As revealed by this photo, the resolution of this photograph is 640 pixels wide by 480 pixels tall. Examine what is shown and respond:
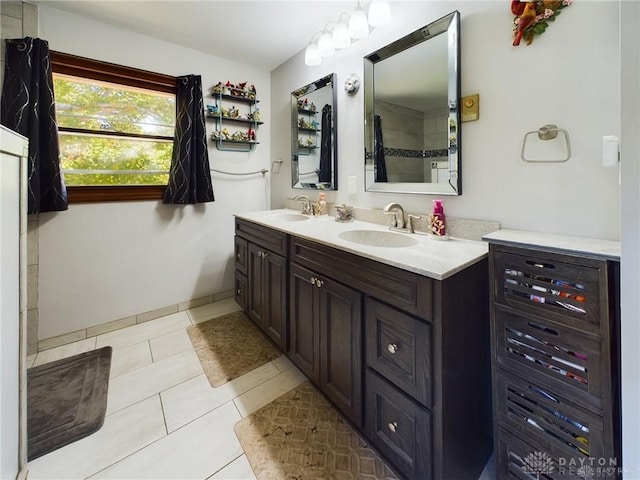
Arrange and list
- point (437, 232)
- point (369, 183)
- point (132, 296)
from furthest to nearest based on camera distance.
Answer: point (132, 296)
point (369, 183)
point (437, 232)

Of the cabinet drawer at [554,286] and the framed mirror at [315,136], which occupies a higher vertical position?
the framed mirror at [315,136]

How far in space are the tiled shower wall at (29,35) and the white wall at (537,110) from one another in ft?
7.49

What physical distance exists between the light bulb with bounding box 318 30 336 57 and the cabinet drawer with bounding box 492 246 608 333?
5.47ft

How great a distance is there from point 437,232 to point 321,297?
0.68 metres

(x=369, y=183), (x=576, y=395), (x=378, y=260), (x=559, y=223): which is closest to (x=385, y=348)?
(x=378, y=260)

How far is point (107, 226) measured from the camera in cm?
220

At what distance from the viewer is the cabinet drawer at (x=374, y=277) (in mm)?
945

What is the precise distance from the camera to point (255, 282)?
2.10 m

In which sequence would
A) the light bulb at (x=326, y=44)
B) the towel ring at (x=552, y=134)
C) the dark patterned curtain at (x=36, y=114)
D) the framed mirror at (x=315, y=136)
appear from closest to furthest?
the towel ring at (x=552, y=134) → the dark patterned curtain at (x=36, y=114) → the light bulb at (x=326, y=44) → the framed mirror at (x=315, y=136)

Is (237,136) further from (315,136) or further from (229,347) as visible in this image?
(229,347)

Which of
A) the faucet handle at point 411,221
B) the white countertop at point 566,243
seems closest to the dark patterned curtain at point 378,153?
the faucet handle at point 411,221

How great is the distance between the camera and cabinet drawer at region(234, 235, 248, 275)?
7.31ft

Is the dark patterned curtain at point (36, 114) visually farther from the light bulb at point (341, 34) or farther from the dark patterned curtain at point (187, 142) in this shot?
the light bulb at point (341, 34)

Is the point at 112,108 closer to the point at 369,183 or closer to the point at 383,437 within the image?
the point at 369,183
